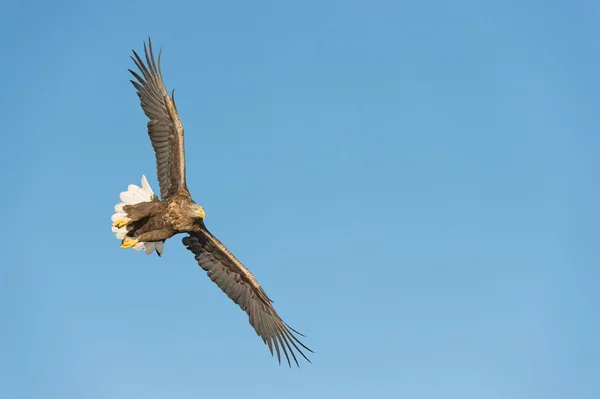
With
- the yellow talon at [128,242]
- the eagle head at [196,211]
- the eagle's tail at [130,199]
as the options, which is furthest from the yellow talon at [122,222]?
the eagle head at [196,211]

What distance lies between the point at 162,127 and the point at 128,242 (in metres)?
2.07

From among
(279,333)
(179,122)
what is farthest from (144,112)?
(279,333)

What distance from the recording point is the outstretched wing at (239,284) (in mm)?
14758

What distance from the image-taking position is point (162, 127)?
1427cm

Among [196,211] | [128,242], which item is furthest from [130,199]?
[196,211]

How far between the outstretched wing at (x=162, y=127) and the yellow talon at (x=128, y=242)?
0.90m

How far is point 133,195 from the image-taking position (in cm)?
1398

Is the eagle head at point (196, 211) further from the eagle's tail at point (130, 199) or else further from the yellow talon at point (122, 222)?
the yellow talon at point (122, 222)

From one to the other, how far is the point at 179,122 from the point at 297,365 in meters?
4.71

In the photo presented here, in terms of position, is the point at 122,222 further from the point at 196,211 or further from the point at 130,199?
the point at 196,211

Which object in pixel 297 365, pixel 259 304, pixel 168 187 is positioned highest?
pixel 168 187

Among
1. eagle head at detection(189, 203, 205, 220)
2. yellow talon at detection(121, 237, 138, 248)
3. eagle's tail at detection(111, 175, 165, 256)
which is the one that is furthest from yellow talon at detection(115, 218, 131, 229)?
eagle head at detection(189, 203, 205, 220)

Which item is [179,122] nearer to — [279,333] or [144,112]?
[144,112]

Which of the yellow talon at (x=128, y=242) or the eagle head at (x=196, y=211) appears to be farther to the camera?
the yellow talon at (x=128, y=242)
